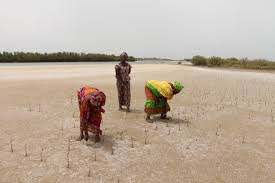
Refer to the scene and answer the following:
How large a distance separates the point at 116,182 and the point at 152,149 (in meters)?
2.05

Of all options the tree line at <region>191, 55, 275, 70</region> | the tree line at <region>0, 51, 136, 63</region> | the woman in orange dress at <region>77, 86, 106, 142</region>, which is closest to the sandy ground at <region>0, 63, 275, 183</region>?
the woman in orange dress at <region>77, 86, 106, 142</region>

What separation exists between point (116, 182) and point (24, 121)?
5.19 m

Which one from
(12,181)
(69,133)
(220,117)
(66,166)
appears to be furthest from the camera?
(220,117)

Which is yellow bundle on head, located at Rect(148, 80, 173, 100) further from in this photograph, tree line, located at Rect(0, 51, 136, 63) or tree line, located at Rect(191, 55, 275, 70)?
tree line, located at Rect(0, 51, 136, 63)

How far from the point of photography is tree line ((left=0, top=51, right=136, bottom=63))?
62794 mm

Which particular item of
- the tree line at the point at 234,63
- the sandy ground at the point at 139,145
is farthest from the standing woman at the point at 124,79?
the tree line at the point at 234,63

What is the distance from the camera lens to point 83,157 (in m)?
8.51

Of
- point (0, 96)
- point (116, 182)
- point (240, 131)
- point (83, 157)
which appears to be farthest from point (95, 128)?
point (0, 96)

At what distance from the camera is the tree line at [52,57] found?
206 ft

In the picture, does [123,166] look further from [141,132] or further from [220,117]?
[220,117]

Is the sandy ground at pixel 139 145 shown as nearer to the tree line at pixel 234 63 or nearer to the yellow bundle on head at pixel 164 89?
the yellow bundle on head at pixel 164 89

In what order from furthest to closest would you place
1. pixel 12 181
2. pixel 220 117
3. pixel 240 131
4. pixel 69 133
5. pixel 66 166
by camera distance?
pixel 220 117 → pixel 240 131 → pixel 69 133 → pixel 66 166 → pixel 12 181

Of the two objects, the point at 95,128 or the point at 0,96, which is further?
the point at 0,96

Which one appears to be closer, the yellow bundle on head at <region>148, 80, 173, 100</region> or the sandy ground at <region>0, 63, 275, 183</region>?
the sandy ground at <region>0, 63, 275, 183</region>
